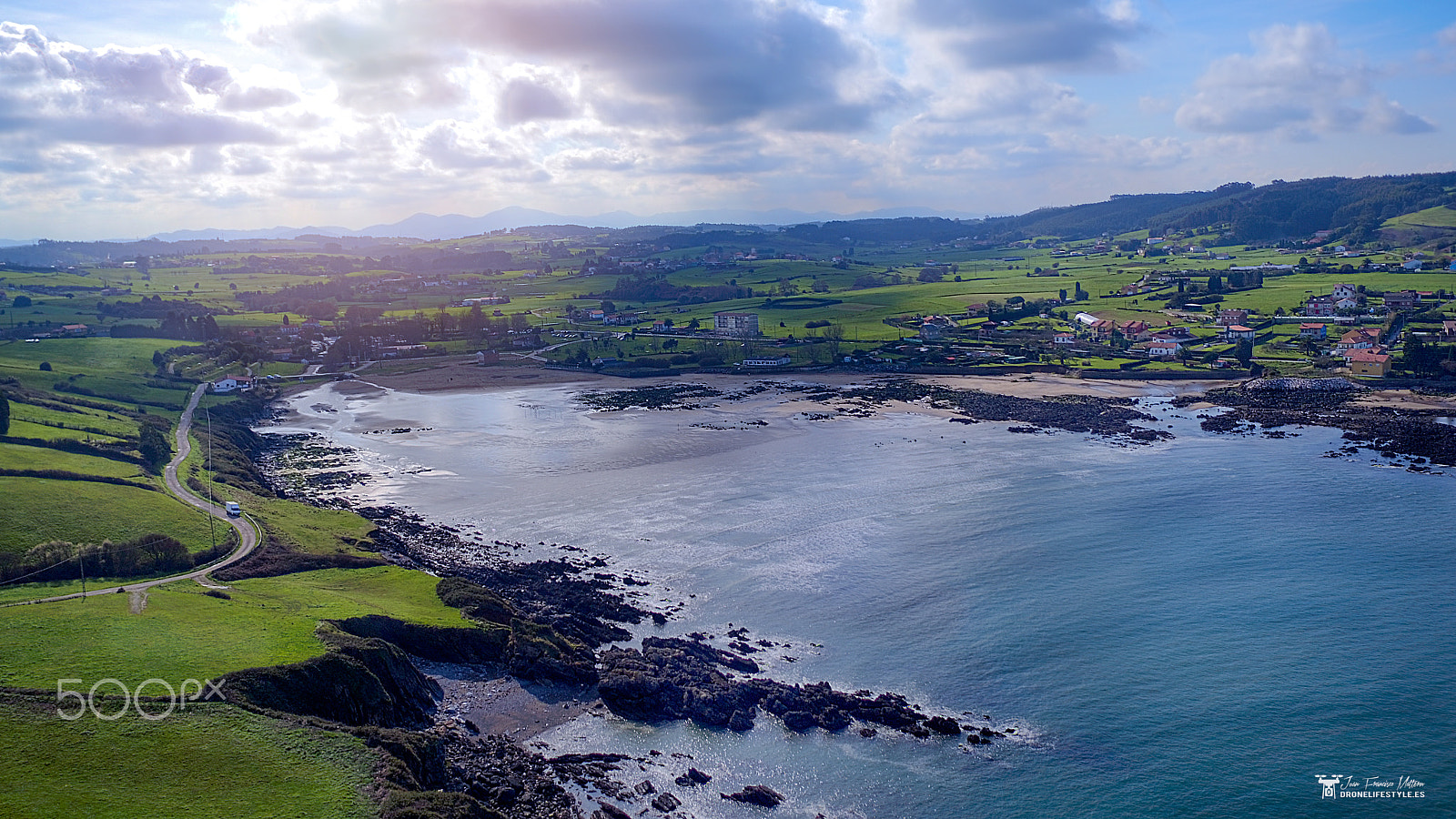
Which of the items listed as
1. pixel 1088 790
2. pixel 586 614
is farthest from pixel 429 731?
pixel 1088 790

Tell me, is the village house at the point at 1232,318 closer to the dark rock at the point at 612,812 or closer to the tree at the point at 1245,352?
the tree at the point at 1245,352

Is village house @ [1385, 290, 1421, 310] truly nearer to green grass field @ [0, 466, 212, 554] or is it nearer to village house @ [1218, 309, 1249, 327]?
village house @ [1218, 309, 1249, 327]

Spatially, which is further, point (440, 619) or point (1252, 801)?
point (440, 619)

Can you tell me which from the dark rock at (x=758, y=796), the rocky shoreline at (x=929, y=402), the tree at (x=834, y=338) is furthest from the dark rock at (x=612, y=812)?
the tree at (x=834, y=338)

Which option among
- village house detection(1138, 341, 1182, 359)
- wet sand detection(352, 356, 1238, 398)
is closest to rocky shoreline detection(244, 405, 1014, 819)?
wet sand detection(352, 356, 1238, 398)

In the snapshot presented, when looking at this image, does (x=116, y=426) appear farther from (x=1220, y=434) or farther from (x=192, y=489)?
(x=1220, y=434)
